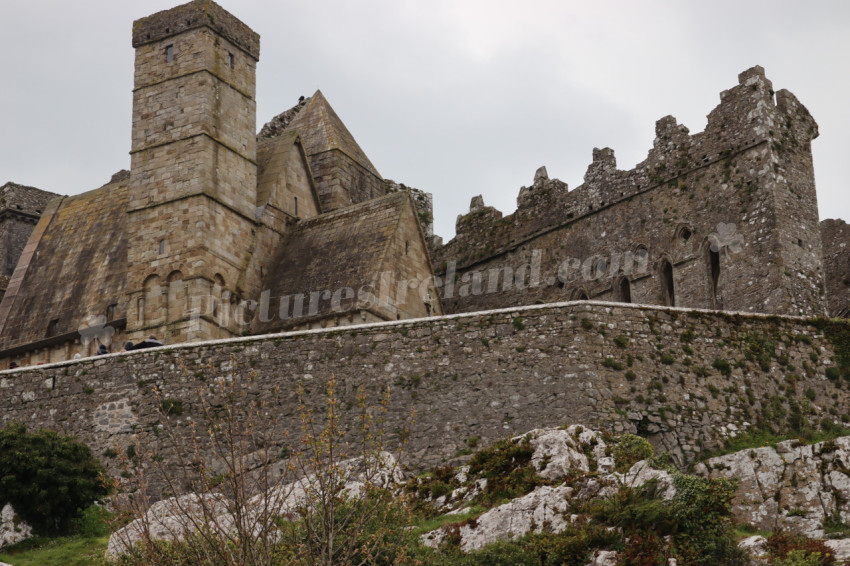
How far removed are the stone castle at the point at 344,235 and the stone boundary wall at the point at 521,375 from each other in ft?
15.9

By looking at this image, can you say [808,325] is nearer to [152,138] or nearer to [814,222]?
[814,222]

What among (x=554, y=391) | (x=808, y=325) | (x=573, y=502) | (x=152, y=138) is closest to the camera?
(x=573, y=502)

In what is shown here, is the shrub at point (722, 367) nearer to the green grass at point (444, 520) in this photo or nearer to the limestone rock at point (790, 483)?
the limestone rock at point (790, 483)

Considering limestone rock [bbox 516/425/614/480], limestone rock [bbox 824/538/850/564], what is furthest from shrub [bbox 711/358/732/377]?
limestone rock [bbox 824/538/850/564]

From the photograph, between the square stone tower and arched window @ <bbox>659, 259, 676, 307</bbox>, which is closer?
the square stone tower

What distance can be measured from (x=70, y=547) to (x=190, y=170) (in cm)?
1560

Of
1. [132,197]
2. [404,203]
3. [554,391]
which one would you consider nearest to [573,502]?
[554,391]

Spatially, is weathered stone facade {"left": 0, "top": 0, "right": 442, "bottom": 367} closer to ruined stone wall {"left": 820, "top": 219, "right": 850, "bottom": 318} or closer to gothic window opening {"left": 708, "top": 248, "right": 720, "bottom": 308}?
gothic window opening {"left": 708, "top": 248, "right": 720, "bottom": 308}

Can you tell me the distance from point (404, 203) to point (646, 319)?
11.7 meters

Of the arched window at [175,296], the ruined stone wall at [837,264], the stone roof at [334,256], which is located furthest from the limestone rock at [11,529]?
the ruined stone wall at [837,264]

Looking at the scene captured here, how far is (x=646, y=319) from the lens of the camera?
39562 mm

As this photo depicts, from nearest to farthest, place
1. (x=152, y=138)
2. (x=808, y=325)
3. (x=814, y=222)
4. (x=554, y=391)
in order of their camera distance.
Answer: (x=554, y=391) < (x=808, y=325) < (x=814, y=222) < (x=152, y=138)

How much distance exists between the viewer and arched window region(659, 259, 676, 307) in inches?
1879

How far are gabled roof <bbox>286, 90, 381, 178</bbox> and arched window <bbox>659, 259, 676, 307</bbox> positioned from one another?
1313cm
